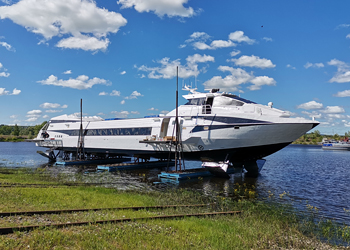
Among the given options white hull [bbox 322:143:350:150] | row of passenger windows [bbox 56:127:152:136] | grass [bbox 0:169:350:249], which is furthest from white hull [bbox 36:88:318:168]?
white hull [bbox 322:143:350:150]

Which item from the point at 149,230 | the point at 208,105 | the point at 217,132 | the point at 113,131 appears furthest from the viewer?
the point at 113,131

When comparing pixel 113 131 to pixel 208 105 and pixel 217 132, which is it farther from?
pixel 217 132

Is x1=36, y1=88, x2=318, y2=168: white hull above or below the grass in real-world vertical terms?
above

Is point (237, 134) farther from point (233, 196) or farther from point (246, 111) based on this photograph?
point (233, 196)

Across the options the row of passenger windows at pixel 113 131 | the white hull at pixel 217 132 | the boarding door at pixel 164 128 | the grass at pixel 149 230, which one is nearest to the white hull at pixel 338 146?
the white hull at pixel 217 132

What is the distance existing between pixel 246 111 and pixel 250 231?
16823 millimetres

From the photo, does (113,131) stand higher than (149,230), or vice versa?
(113,131)

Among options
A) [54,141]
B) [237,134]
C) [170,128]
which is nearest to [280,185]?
[237,134]

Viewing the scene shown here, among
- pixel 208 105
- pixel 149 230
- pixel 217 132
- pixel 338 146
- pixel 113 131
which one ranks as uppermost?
pixel 208 105

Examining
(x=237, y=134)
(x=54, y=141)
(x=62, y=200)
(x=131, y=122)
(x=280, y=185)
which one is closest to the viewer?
(x=62, y=200)

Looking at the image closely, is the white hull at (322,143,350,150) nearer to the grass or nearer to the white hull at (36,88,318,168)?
the white hull at (36,88,318,168)

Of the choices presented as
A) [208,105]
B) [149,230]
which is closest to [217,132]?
[208,105]

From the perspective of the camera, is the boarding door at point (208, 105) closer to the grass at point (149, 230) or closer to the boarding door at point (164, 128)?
the boarding door at point (164, 128)

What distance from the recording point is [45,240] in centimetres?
646
